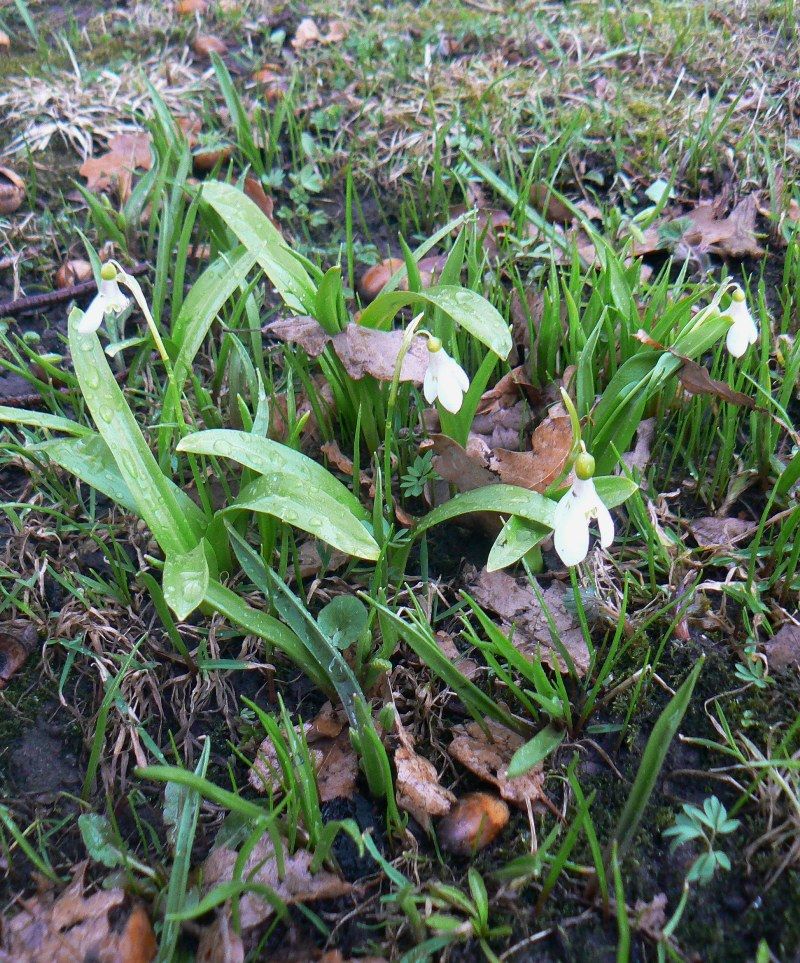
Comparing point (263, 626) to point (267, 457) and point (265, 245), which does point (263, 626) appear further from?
point (265, 245)

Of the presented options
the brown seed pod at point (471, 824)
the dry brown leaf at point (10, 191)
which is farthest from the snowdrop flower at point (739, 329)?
the dry brown leaf at point (10, 191)

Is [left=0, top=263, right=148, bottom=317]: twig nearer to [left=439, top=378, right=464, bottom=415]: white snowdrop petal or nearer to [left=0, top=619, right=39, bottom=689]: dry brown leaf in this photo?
[left=0, top=619, right=39, bottom=689]: dry brown leaf

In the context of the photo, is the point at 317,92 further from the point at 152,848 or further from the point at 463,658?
the point at 152,848

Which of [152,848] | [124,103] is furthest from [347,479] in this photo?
[124,103]

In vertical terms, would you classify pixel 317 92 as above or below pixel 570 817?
above

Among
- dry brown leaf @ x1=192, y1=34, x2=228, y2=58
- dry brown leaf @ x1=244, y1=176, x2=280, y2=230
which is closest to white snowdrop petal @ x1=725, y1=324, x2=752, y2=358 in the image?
dry brown leaf @ x1=244, y1=176, x2=280, y2=230
